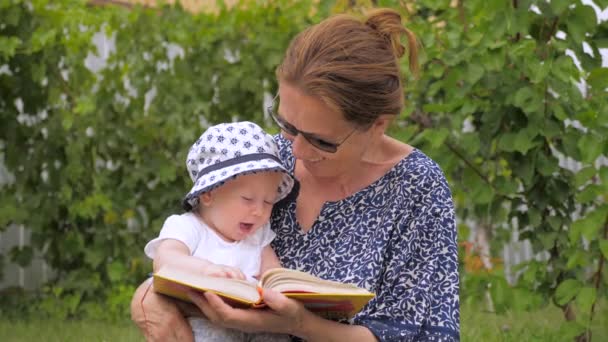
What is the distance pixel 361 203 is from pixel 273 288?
0.60 m

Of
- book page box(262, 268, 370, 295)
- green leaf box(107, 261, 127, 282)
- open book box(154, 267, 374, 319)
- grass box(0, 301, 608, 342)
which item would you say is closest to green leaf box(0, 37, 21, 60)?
green leaf box(107, 261, 127, 282)

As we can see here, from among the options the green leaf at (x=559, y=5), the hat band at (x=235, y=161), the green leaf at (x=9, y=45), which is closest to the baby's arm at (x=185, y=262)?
the hat band at (x=235, y=161)

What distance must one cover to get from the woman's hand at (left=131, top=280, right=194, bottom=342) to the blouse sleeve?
477 millimetres

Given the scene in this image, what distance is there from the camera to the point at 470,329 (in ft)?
16.7

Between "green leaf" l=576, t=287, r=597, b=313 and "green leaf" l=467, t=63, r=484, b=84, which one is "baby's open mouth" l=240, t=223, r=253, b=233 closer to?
"green leaf" l=467, t=63, r=484, b=84

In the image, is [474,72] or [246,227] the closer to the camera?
[246,227]

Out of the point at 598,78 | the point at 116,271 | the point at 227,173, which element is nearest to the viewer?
the point at 227,173

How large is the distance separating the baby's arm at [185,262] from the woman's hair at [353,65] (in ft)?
1.66

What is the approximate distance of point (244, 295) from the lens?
2.36m

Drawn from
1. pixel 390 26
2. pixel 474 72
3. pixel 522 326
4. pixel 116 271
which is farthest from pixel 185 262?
pixel 116 271

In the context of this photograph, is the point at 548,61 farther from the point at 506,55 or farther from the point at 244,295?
the point at 244,295

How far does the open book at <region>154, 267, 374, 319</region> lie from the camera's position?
232 centimetres

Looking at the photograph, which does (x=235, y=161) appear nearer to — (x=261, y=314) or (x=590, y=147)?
(x=261, y=314)

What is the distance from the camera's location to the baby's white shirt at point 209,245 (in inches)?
107
